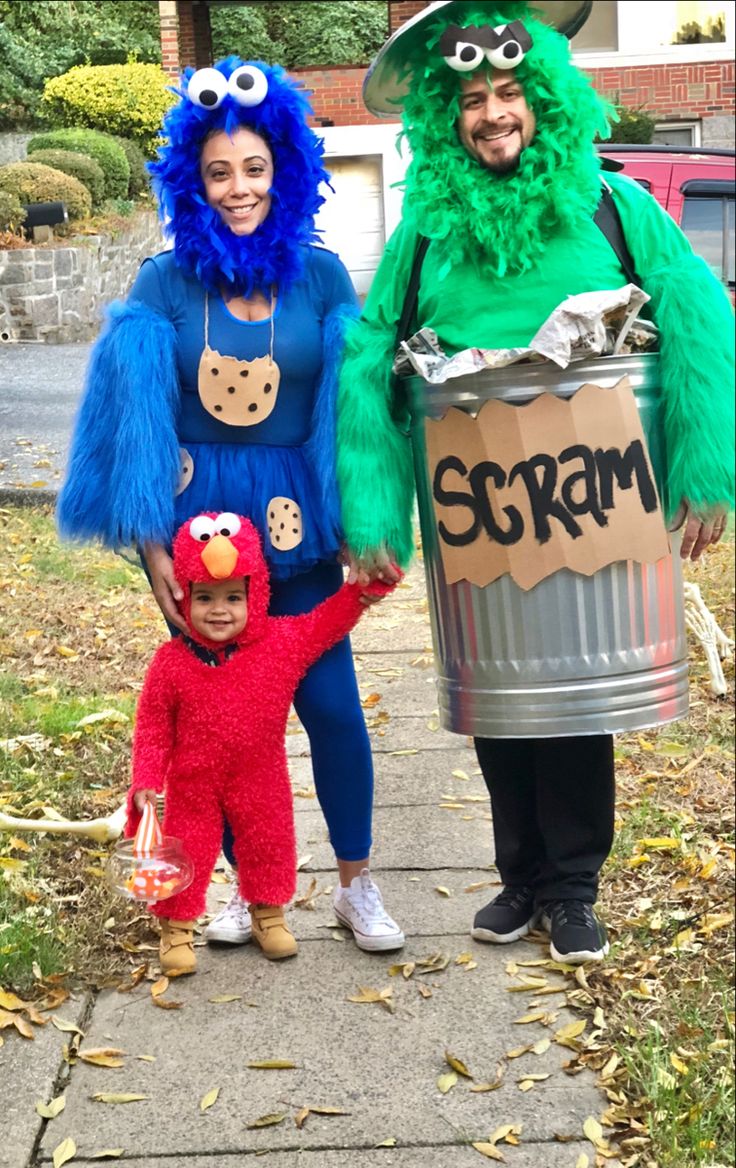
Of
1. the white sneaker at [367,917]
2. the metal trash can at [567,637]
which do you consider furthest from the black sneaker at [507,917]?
the metal trash can at [567,637]

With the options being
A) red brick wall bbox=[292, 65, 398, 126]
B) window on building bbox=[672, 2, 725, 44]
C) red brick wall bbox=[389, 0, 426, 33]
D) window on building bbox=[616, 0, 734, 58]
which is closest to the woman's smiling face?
red brick wall bbox=[292, 65, 398, 126]

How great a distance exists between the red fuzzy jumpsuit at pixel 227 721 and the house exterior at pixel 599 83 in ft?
3.07

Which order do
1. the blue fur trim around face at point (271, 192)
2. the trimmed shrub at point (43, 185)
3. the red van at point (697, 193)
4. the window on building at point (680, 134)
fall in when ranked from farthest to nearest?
the window on building at point (680, 134), the red van at point (697, 193), the trimmed shrub at point (43, 185), the blue fur trim around face at point (271, 192)

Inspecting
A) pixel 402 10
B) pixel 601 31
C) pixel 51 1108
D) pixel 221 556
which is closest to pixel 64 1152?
pixel 51 1108

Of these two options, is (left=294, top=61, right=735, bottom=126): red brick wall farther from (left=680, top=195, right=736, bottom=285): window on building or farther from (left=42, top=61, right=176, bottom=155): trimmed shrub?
(left=42, top=61, right=176, bottom=155): trimmed shrub

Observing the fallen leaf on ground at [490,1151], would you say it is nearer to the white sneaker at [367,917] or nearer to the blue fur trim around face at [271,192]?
the white sneaker at [367,917]

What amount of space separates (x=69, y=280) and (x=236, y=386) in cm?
65

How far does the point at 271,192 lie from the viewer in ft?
8.65

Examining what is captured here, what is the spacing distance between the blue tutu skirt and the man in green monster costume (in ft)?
0.27

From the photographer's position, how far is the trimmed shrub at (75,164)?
9.94ft

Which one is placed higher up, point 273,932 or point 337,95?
point 337,95

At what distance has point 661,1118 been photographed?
7.78ft

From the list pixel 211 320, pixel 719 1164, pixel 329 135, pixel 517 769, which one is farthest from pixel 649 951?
pixel 329 135

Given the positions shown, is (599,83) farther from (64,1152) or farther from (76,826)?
(64,1152)
